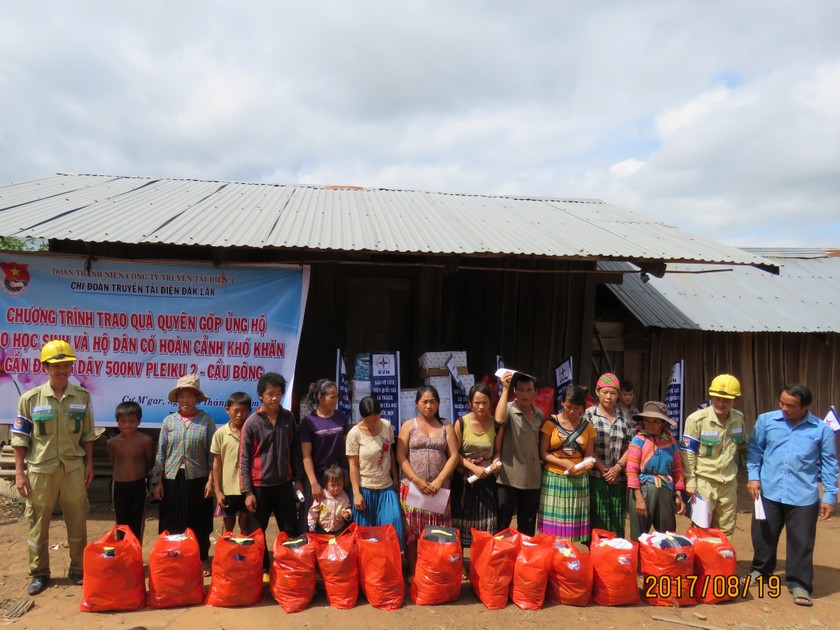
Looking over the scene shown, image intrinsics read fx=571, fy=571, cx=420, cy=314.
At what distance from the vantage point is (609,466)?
452 centimetres

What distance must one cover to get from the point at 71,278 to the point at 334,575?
3.47 m

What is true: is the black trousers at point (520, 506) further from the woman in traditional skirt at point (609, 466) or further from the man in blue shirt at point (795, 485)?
the man in blue shirt at point (795, 485)

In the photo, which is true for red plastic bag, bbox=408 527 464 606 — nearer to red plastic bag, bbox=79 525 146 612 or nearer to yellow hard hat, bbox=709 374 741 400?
red plastic bag, bbox=79 525 146 612

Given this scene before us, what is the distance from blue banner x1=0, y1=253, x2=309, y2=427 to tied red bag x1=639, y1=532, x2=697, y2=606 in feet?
10.2

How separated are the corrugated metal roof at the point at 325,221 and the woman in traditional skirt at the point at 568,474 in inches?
60.7

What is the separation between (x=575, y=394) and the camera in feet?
14.4

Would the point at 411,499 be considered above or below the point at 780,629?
above

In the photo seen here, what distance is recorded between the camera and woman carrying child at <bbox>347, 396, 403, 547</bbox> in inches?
164

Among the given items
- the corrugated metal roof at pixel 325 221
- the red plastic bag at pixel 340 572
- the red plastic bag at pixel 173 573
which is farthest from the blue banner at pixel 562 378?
the red plastic bag at pixel 173 573

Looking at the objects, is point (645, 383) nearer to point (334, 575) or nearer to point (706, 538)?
point (706, 538)

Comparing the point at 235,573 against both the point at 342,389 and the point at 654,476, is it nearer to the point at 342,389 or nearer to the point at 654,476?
the point at 342,389

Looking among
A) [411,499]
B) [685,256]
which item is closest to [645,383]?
[685,256]

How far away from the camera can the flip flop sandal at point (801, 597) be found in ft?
13.9
